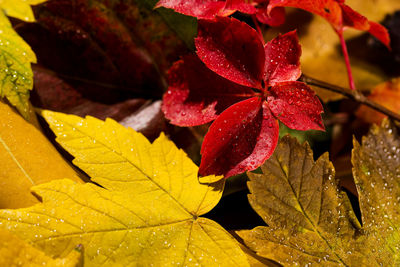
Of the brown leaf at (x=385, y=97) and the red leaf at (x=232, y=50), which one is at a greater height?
the red leaf at (x=232, y=50)

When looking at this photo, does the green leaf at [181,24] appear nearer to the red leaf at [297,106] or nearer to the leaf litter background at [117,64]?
the leaf litter background at [117,64]

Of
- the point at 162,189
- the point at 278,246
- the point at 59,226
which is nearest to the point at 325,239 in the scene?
the point at 278,246

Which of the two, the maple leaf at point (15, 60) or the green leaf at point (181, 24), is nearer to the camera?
the maple leaf at point (15, 60)

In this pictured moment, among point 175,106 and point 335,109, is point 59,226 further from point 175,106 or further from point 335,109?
point 335,109

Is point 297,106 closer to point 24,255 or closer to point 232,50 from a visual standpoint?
point 232,50

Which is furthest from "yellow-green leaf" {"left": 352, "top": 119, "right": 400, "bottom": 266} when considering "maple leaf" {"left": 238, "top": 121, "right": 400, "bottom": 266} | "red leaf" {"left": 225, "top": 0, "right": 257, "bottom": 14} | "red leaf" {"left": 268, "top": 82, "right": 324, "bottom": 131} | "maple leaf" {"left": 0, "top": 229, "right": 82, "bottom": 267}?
"maple leaf" {"left": 0, "top": 229, "right": 82, "bottom": 267}

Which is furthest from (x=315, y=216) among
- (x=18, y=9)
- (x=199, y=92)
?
(x=18, y=9)

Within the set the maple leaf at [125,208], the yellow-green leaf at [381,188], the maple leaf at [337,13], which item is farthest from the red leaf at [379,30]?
the maple leaf at [125,208]
